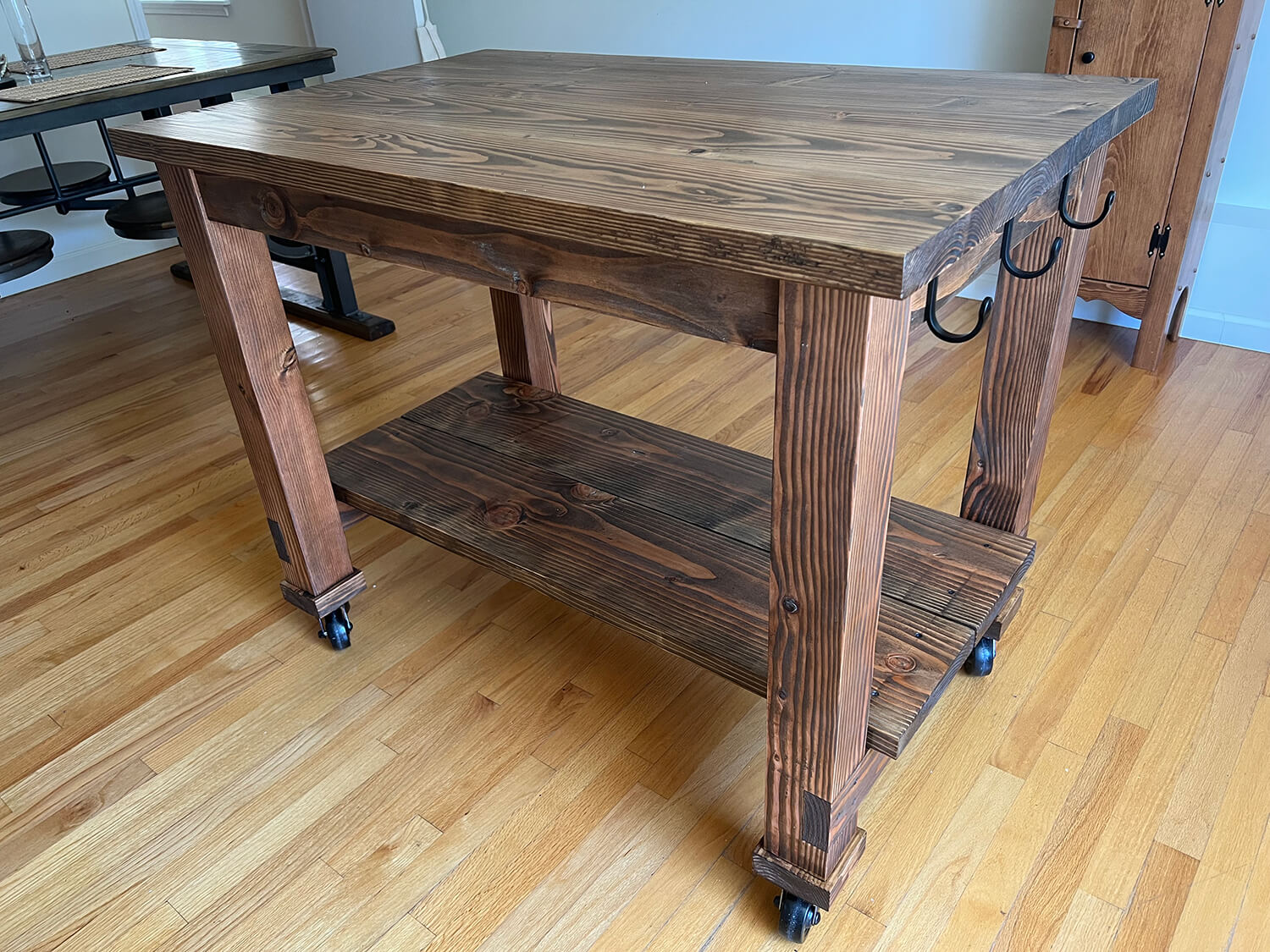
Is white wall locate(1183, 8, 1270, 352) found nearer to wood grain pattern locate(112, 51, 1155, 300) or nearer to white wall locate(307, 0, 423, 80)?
wood grain pattern locate(112, 51, 1155, 300)

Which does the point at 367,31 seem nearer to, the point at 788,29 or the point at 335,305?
the point at 335,305

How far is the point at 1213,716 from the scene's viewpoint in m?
1.36

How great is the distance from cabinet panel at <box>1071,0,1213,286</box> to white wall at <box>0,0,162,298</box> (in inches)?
128

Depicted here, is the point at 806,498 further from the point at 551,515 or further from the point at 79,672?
the point at 79,672

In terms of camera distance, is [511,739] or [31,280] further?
[31,280]

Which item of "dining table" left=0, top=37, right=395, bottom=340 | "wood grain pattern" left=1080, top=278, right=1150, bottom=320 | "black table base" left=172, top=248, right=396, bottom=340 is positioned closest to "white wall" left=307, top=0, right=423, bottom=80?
"dining table" left=0, top=37, right=395, bottom=340

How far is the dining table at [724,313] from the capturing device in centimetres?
82

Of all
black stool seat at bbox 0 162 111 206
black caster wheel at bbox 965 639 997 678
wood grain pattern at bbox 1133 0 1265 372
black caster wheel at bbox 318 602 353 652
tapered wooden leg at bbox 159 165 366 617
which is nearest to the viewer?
tapered wooden leg at bbox 159 165 366 617

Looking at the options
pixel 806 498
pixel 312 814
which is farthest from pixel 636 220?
pixel 312 814

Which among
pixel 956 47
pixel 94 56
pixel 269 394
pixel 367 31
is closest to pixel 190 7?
pixel 367 31

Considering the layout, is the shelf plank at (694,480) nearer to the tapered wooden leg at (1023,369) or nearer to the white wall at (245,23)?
the tapered wooden leg at (1023,369)

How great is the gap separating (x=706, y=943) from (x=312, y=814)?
59cm

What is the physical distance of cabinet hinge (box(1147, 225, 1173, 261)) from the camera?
7.16ft

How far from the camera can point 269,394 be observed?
1.42 metres
